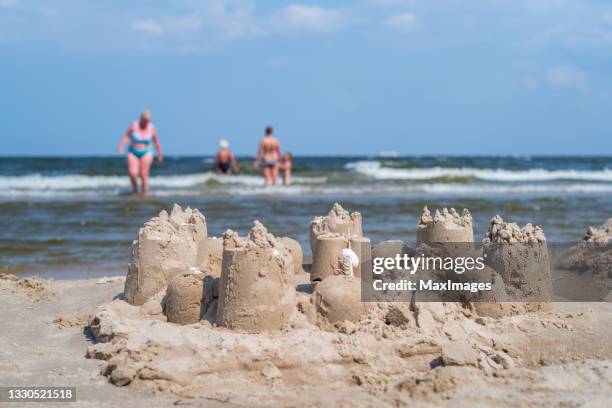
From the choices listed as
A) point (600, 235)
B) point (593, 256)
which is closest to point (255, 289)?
point (593, 256)

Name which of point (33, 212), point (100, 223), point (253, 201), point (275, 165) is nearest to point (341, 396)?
point (100, 223)

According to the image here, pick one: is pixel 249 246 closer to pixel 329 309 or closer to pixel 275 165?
pixel 329 309

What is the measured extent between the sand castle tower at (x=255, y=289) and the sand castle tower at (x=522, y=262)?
123cm

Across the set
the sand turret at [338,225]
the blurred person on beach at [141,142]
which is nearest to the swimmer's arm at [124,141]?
the blurred person on beach at [141,142]

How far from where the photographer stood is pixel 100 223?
9281mm

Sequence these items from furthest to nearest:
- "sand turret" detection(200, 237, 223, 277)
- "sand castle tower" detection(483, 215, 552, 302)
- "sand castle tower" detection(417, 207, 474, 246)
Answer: "sand turret" detection(200, 237, 223, 277) → "sand castle tower" detection(417, 207, 474, 246) → "sand castle tower" detection(483, 215, 552, 302)

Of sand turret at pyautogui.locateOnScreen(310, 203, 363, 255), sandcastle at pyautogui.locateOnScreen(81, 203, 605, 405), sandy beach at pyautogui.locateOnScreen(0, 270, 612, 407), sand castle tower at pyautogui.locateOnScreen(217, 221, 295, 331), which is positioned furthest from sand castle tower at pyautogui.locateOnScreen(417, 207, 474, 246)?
sand castle tower at pyautogui.locateOnScreen(217, 221, 295, 331)

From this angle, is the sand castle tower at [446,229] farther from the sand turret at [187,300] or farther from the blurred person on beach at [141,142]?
the blurred person on beach at [141,142]

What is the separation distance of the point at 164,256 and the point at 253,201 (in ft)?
27.4

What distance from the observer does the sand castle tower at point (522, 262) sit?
12.8ft

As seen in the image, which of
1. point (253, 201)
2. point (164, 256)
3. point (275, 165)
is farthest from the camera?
point (275, 165)

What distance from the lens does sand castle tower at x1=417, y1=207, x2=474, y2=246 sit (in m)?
4.41

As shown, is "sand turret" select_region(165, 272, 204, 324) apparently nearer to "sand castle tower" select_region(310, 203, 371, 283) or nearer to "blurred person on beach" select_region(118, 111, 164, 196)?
"sand castle tower" select_region(310, 203, 371, 283)

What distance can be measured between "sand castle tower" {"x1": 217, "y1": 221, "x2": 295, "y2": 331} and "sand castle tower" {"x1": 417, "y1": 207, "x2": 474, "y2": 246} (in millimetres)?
1297
